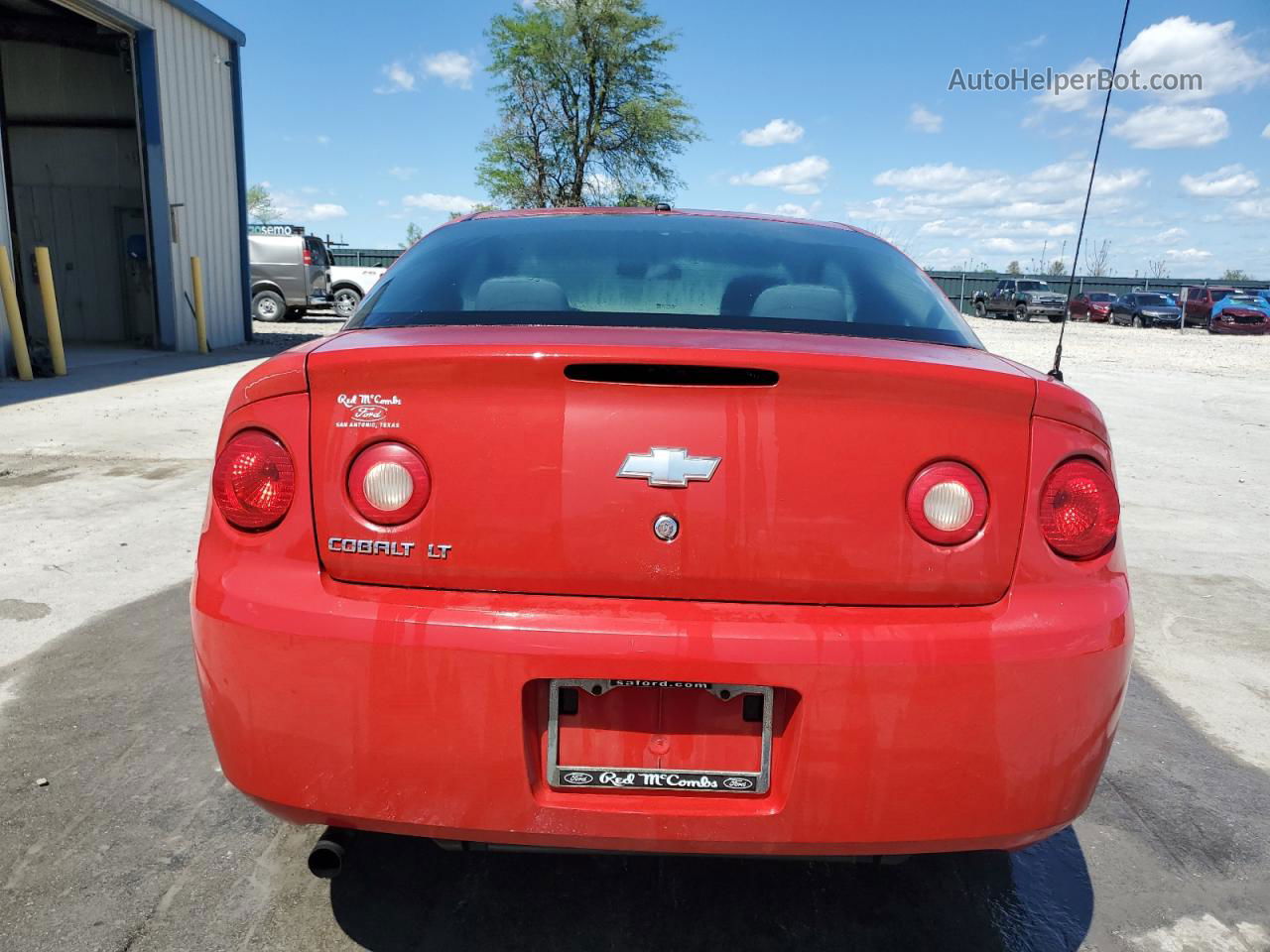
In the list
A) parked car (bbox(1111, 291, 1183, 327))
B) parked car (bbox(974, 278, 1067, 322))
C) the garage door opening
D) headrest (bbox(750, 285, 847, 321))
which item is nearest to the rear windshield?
headrest (bbox(750, 285, 847, 321))

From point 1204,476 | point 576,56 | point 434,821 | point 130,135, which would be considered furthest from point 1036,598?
point 576,56

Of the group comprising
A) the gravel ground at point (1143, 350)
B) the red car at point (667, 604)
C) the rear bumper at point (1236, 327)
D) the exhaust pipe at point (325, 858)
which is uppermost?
the red car at point (667, 604)

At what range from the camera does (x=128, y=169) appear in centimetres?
1539

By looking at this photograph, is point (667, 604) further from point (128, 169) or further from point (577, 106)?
point (577, 106)

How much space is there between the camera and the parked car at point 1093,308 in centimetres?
3906

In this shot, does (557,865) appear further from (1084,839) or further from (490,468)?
(1084,839)

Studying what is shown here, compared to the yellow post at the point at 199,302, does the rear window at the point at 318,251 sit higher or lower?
higher

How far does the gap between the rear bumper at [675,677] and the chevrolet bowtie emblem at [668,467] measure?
0.73 feet

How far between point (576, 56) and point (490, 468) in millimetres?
38771

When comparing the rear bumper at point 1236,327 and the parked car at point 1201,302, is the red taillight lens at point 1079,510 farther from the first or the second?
the parked car at point 1201,302

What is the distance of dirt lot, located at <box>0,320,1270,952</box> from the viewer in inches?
79.1

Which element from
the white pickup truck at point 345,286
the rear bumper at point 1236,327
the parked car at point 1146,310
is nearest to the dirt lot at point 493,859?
the white pickup truck at point 345,286

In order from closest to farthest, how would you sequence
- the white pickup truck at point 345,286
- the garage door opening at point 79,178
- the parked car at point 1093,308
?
the garage door opening at point 79,178 < the white pickup truck at point 345,286 < the parked car at point 1093,308

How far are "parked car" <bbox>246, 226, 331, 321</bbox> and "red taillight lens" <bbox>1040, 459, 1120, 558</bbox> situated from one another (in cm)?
2212
